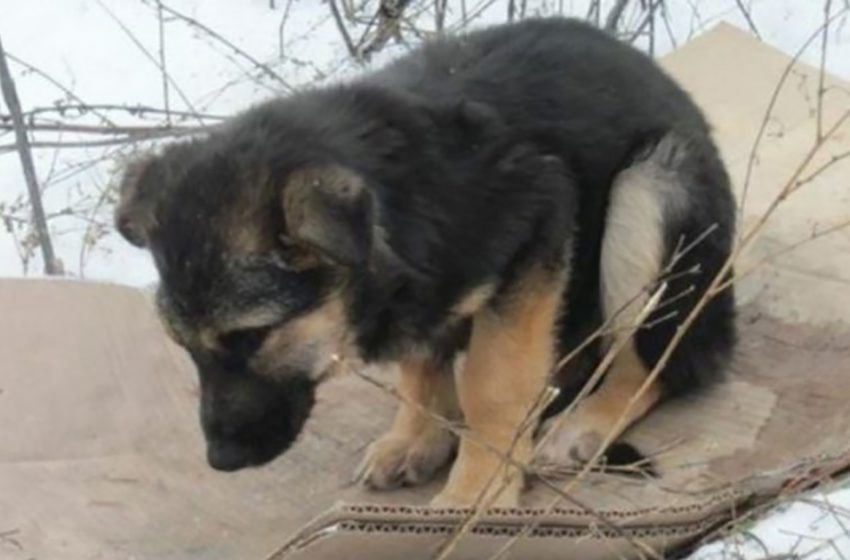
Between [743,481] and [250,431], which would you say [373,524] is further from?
[743,481]

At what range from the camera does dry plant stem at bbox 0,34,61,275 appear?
232 inches

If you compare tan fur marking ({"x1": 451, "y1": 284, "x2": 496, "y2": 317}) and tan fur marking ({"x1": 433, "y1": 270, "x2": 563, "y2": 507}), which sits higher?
tan fur marking ({"x1": 451, "y1": 284, "x2": 496, "y2": 317})

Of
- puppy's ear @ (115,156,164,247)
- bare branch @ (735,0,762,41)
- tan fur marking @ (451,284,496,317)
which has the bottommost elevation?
tan fur marking @ (451,284,496,317)

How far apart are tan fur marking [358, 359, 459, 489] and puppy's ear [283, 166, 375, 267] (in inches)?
35.5

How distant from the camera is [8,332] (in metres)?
5.27

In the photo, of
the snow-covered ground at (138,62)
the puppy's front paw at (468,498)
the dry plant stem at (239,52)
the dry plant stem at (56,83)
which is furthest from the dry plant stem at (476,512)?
the dry plant stem at (56,83)

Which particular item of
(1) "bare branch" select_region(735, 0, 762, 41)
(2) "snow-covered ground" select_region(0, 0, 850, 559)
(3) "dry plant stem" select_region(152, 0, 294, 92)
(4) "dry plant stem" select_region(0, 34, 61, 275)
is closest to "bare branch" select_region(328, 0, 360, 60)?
(2) "snow-covered ground" select_region(0, 0, 850, 559)

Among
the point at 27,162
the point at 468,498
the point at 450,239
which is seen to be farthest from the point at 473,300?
the point at 27,162

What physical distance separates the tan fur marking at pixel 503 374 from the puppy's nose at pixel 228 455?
587 mm

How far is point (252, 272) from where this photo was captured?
3.77 metres

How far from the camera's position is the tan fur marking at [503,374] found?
4.35 metres

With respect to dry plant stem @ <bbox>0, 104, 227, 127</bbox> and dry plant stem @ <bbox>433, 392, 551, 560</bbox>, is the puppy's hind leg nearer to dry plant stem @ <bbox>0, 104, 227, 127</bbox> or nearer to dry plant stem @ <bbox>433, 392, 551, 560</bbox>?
dry plant stem @ <bbox>433, 392, 551, 560</bbox>

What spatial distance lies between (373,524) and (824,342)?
173cm

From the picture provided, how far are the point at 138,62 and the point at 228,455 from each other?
4419 mm
